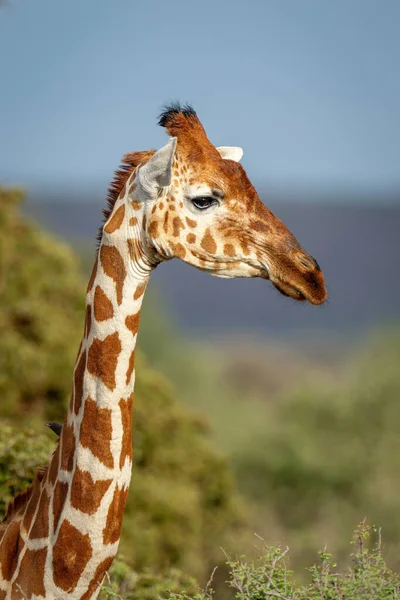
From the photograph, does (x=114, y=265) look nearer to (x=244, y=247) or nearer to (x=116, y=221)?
(x=116, y=221)

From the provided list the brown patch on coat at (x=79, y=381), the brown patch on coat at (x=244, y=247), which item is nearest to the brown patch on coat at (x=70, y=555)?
the brown patch on coat at (x=79, y=381)

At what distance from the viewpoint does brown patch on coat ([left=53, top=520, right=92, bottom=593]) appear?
4.43 meters

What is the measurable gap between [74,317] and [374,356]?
20.9m

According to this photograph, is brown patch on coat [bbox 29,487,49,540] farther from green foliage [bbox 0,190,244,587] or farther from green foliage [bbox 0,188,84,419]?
green foliage [bbox 0,188,84,419]

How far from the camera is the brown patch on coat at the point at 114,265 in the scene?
451 centimetres

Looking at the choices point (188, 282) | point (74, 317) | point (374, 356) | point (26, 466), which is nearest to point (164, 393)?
point (74, 317)

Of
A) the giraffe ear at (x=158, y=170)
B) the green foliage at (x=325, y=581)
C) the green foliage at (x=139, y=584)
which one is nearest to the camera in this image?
the giraffe ear at (x=158, y=170)

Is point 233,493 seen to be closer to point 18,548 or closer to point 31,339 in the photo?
point 31,339

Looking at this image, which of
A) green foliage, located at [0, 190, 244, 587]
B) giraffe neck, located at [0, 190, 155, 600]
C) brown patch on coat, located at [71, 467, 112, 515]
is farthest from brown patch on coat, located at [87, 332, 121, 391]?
green foliage, located at [0, 190, 244, 587]

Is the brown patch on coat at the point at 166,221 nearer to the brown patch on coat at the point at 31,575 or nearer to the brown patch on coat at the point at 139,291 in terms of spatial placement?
the brown patch on coat at the point at 139,291

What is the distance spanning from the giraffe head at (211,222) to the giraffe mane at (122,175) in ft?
0.84

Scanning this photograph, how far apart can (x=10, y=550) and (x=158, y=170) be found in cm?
197

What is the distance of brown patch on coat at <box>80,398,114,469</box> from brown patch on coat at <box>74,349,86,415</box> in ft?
0.42

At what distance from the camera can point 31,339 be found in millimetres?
11805
